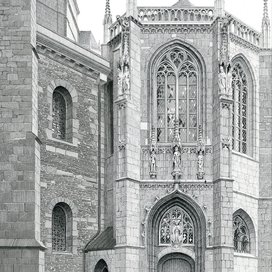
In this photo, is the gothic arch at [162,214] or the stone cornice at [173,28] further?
the stone cornice at [173,28]

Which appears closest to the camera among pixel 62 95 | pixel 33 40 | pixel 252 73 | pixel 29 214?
pixel 29 214

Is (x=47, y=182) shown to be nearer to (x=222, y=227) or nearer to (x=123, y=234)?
(x=123, y=234)

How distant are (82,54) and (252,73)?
6926 millimetres

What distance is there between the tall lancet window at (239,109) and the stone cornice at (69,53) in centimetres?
501

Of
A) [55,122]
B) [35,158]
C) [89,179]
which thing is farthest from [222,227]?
[35,158]

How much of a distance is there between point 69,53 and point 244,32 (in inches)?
286

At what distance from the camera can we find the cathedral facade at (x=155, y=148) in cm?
2639

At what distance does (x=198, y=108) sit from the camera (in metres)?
27.8

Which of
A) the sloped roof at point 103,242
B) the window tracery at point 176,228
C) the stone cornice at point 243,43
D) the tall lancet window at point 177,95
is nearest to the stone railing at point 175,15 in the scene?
the stone cornice at point 243,43

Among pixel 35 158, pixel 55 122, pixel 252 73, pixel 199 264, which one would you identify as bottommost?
pixel 199 264

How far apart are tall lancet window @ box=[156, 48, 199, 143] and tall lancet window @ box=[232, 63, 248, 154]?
1798 millimetres

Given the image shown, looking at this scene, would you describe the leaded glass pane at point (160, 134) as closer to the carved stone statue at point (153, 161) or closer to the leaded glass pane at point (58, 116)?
the carved stone statue at point (153, 161)

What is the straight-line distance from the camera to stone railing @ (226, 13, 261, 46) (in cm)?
2916

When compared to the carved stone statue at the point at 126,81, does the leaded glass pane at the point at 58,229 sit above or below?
below
